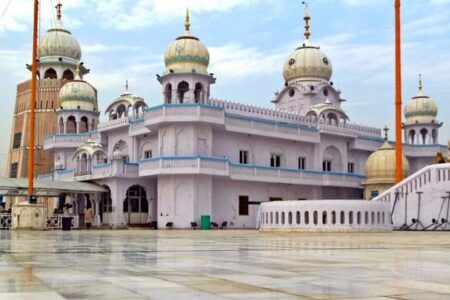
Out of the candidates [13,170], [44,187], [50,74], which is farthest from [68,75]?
[44,187]

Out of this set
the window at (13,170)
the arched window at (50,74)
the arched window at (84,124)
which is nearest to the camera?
the arched window at (84,124)

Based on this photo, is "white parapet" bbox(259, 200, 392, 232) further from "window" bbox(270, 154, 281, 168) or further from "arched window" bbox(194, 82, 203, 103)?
"window" bbox(270, 154, 281, 168)

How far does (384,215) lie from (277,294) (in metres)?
21.5

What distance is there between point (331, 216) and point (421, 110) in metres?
36.1

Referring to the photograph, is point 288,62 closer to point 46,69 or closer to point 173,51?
point 173,51

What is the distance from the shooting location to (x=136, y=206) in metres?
41.2

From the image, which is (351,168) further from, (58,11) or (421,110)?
(58,11)

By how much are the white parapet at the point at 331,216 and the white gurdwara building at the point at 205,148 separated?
39.6ft

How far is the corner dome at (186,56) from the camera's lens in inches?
1582

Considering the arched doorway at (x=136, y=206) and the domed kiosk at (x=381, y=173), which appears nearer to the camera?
the arched doorway at (x=136, y=206)

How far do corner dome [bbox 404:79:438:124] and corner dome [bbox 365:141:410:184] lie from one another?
52.5 ft

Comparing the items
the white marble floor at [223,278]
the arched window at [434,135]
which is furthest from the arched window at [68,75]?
the white marble floor at [223,278]

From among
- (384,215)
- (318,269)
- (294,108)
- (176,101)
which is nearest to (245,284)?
(318,269)

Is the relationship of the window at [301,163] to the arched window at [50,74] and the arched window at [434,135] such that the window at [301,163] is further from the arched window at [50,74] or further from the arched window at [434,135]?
the arched window at [50,74]
